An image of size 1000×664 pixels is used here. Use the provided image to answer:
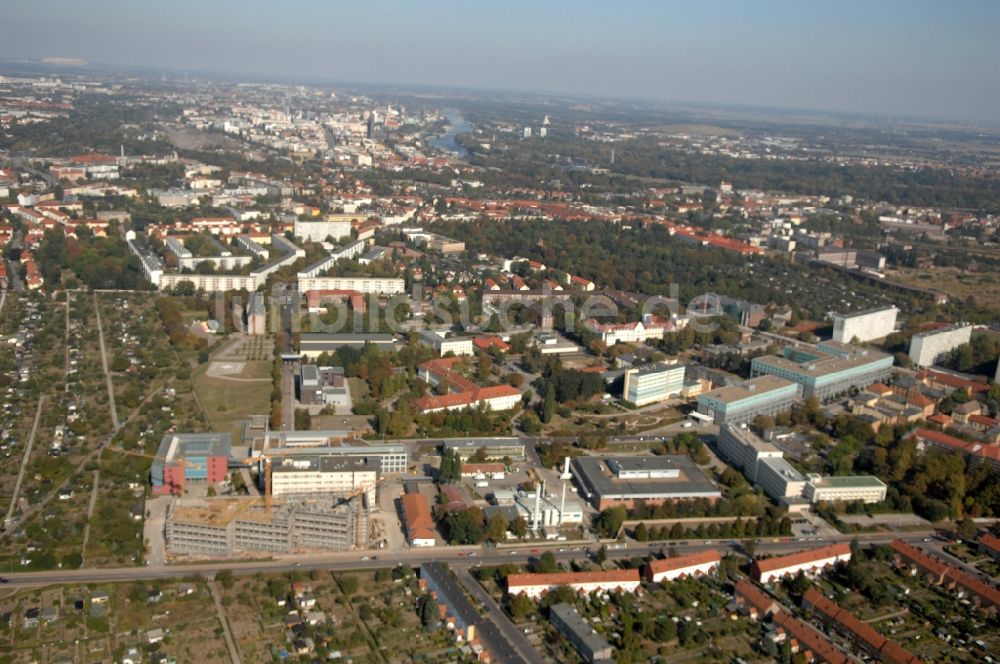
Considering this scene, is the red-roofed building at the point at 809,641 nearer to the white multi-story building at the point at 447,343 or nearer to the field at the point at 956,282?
the white multi-story building at the point at 447,343

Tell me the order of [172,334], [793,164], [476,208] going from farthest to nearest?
[793,164]
[476,208]
[172,334]

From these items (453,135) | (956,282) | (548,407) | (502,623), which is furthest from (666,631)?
(453,135)

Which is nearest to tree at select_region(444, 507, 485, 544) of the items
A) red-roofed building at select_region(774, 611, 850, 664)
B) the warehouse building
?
the warehouse building

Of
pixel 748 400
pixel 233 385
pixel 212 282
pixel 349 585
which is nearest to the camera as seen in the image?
pixel 349 585

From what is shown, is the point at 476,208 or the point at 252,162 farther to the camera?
the point at 252,162

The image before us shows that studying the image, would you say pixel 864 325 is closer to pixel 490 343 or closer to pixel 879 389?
pixel 879 389

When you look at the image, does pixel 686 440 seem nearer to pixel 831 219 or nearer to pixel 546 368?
pixel 546 368

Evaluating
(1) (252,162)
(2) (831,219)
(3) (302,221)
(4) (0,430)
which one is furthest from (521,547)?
(1) (252,162)
